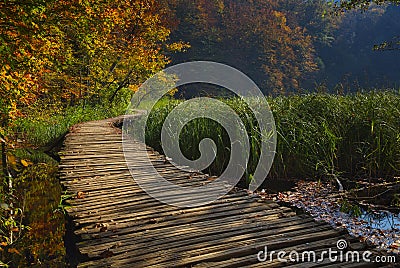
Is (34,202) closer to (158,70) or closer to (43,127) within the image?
(43,127)

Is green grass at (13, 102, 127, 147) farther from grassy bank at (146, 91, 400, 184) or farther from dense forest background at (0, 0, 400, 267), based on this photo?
grassy bank at (146, 91, 400, 184)

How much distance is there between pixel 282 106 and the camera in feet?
17.8

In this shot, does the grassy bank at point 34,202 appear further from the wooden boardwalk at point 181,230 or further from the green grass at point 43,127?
the wooden boardwalk at point 181,230

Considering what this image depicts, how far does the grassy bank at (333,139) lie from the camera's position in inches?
155

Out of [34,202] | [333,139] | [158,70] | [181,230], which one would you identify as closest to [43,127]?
[34,202]

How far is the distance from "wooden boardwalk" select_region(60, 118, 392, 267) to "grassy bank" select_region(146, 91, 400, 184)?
1.25 metres

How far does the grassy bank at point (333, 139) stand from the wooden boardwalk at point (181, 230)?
1.25 meters

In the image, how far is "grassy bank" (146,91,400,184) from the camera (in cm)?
395

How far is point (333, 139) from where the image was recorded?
164 inches

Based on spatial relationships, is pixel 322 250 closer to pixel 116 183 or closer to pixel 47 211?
pixel 116 183

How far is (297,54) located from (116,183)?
2547 centimetres

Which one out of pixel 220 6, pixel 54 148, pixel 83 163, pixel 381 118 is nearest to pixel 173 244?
pixel 83 163

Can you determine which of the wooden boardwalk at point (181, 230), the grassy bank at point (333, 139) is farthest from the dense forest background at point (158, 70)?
the wooden boardwalk at point (181, 230)

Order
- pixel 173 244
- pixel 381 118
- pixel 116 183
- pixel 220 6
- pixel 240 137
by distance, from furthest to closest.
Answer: pixel 220 6 → pixel 240 137 → pixel 381 118 → pixel 116 183 → pixel 173 244
